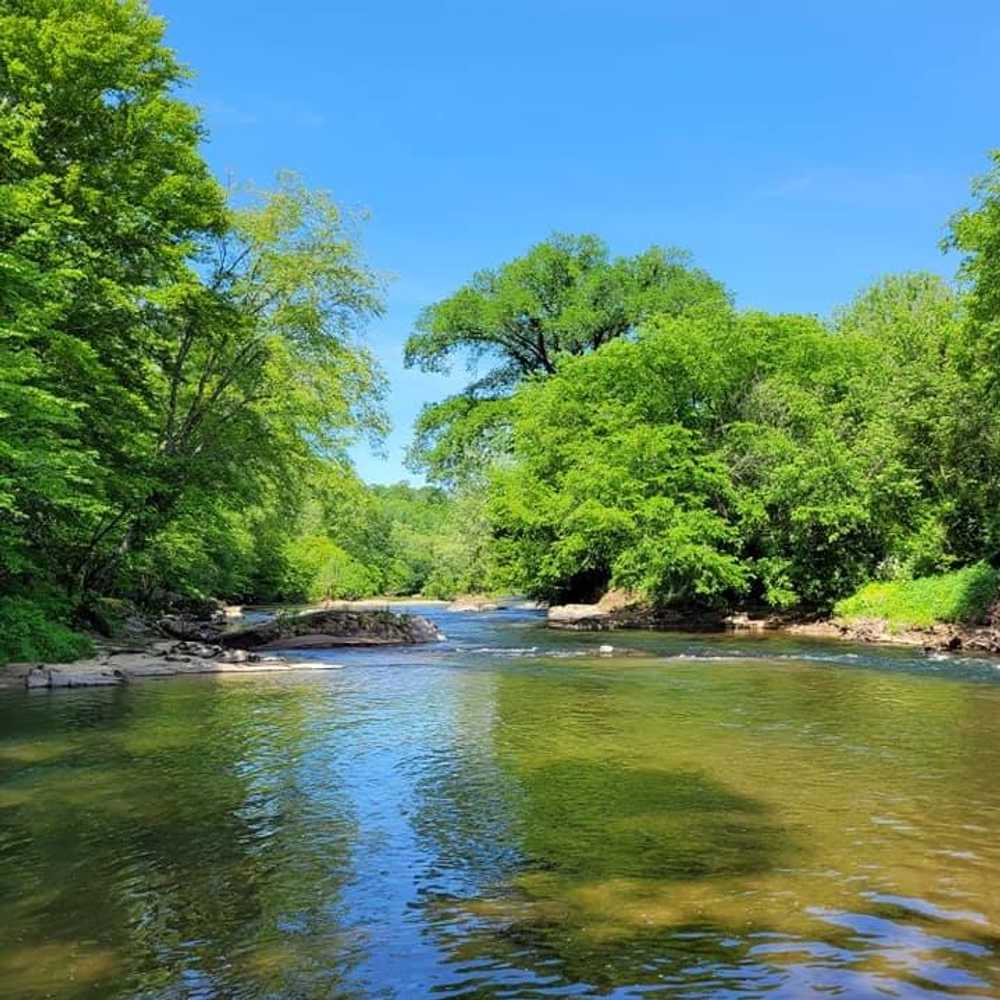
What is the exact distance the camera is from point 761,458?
37.0 meters

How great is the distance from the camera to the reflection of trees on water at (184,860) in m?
5.04

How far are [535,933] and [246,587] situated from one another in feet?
206

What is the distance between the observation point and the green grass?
1081 inches

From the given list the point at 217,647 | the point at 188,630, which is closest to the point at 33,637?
the point at 217,647

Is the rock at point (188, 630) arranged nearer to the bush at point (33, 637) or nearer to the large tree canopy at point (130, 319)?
the large tree canopy at point (130, 319)

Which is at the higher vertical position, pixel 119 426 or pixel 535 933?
pixel 119 426

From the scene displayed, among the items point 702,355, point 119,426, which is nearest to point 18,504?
point 119,426

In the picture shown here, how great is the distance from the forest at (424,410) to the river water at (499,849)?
8054mm

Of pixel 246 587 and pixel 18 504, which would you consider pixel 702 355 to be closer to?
pixel 18 504

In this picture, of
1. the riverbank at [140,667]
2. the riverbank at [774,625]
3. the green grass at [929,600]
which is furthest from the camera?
the green grass at [929,600]

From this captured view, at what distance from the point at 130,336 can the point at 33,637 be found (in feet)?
26.1

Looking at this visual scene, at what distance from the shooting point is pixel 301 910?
19.2ft

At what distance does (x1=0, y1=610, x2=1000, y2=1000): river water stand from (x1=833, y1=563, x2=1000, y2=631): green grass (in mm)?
14321

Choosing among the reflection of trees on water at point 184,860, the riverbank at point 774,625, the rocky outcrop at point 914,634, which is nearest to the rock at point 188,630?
the riverbank at point 774,625
